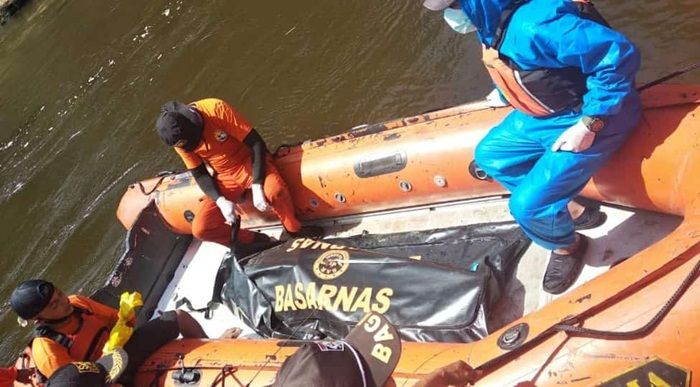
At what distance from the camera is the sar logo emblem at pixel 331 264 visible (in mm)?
3865

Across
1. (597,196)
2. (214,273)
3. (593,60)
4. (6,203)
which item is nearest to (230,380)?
(214,273)

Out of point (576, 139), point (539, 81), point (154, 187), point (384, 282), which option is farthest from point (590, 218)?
point (154, 187)

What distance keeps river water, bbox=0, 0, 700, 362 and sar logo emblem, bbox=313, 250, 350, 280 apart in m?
2.26

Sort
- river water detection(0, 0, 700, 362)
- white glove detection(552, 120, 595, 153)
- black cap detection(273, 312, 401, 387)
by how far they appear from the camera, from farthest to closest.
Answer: river water detection(0, 0, 700, 362), white glove detection(552, 120, 595, 153), black cap detection(273, 312, 401, 387)

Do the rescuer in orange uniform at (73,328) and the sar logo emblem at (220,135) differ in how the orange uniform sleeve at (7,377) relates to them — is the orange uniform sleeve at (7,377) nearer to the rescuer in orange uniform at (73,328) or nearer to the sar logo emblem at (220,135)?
the rescuer in orange uniform at (73,328)

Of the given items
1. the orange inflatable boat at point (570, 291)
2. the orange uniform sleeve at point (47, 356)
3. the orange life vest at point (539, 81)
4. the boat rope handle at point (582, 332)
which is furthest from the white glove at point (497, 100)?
the orange uniform sleeve at point (47, 356)

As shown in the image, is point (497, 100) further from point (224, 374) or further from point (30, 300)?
point (30, 300)

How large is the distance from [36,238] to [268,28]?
3490 millimetres

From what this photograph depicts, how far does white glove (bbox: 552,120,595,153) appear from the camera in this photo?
107 inches

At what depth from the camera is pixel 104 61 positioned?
10109 millimetres

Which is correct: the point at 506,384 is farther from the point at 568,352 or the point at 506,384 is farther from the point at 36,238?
the point at 36,238

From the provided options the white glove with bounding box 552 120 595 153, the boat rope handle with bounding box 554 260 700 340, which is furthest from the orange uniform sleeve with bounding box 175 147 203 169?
the boat rope handle with bounding box 554 260 700 340

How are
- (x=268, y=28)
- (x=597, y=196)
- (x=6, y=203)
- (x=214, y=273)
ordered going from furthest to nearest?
(x=6, y=203)
(x=268, y=28)
(x=214, y=273)
(x=597, y=196)

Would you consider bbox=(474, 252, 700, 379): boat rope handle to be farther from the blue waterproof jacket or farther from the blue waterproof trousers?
the blue waterproof jacket
